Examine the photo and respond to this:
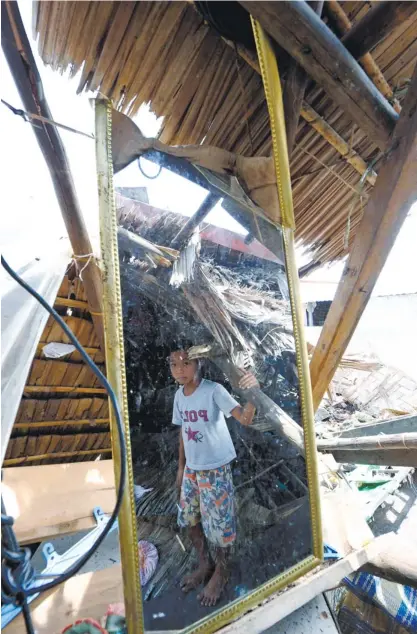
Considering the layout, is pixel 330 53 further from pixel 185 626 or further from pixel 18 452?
pixel 18 452

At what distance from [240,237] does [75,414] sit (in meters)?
1.94

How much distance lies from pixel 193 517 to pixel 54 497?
1242 mm

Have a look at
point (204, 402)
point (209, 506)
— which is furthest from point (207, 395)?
point (209, 506)

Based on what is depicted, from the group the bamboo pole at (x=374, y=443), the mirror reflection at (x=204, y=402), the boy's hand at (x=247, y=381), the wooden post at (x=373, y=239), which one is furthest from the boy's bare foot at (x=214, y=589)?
Answer: the bamboo pole at (x=374, y=443)

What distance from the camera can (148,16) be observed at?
1024 mm

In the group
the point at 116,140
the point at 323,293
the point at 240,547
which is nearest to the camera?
the point at 116,140

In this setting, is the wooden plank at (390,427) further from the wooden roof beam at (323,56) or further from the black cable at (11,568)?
the black cable at (11,568)

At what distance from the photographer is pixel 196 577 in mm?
1013

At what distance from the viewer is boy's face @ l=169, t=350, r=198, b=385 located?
3.71 ft

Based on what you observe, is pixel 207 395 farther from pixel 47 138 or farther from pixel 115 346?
pixel 47 138

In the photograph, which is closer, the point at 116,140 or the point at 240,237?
the point at 116,140

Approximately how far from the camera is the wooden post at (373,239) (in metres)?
1.21

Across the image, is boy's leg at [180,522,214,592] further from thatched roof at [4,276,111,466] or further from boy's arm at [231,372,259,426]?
thatched roof at [4,276,111,466]

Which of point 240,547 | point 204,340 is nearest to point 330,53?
point 204,340
